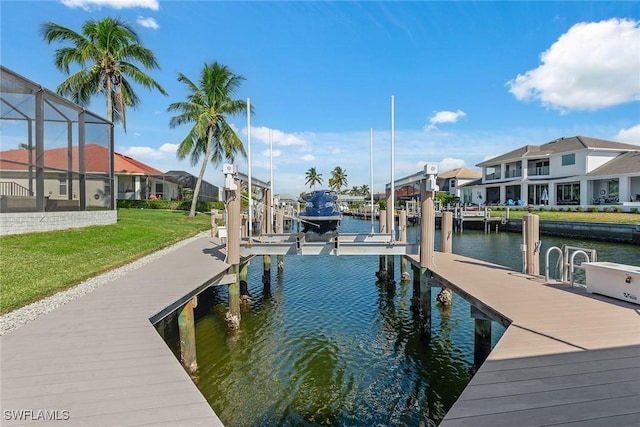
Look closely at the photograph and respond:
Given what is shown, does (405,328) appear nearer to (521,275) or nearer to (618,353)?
(521,275)

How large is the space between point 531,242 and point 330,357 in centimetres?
505

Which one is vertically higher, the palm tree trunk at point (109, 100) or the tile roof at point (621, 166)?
the palm tree trunk at point (109, 100)

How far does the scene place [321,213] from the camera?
1230 cm

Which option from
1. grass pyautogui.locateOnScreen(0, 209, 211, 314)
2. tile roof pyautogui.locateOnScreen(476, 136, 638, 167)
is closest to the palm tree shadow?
grass pyautogui.locateOnScreen(0, 209, 211, 314)

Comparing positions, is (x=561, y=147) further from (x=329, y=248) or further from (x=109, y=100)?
(x=109, y=100)

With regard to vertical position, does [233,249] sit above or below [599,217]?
below

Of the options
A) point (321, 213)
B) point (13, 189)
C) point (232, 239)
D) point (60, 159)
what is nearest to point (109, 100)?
point (60, 159)

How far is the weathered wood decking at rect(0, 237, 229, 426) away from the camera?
3.02m

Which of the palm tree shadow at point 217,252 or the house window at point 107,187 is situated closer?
the palm tree shadow at point 217,252

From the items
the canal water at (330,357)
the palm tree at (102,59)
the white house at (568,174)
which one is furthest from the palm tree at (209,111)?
the white house at (568,174)

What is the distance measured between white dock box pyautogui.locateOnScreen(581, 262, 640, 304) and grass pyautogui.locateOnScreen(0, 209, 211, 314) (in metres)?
9.98

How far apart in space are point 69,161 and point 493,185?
44.8 meters

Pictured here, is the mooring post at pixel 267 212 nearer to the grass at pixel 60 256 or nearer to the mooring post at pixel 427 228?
the grass at pixel 60 256

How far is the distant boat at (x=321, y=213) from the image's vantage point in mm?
12112
